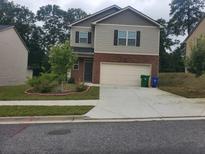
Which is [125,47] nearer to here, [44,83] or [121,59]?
[121,59]

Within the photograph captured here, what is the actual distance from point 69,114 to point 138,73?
17.6 meters

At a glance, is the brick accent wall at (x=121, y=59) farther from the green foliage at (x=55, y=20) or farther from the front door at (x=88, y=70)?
the green foliage at (x=55, y=20)

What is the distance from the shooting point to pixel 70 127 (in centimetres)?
968

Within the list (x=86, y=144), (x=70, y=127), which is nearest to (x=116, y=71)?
(x=70, y=127)

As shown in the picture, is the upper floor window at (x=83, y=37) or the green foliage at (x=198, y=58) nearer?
the green foliage at (x=198, y=58)

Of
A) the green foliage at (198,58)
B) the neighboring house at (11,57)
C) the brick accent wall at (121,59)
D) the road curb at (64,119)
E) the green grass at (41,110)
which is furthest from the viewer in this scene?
the neighboring house at (11,57)

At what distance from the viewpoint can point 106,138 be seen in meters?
8.03

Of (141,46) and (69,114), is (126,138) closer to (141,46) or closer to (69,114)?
(69,114)

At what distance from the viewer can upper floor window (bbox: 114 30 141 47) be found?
93.3ft

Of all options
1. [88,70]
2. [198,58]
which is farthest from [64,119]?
[88,70]

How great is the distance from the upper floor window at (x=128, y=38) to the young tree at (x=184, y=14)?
31.8 metres

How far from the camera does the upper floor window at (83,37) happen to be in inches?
1291

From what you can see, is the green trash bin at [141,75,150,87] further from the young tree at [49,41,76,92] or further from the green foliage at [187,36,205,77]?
the young tree at [49,41,76,92]

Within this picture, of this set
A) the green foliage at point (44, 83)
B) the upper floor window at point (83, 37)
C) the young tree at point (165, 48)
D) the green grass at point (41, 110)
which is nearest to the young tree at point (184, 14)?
the young tree at point (165, 48)
